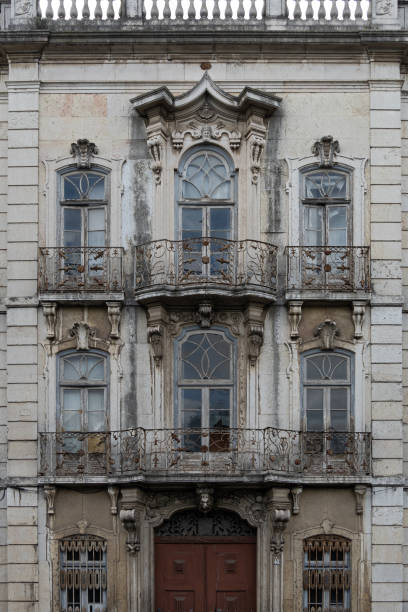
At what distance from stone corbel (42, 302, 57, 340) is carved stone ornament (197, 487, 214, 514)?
154 inches

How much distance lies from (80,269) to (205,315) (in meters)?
2.46

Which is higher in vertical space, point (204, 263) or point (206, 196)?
point (206, 196)

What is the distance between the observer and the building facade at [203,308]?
22688 millimetres

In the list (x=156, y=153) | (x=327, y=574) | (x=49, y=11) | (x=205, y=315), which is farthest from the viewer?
(x=49, y=11)

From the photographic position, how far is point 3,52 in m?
23.8

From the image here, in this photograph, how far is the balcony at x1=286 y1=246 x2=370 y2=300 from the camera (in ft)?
75.6

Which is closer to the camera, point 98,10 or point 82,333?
point 82,333

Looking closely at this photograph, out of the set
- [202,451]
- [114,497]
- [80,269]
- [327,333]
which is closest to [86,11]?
[80,269]

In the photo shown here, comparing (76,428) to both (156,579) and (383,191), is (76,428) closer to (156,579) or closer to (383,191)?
(156,579)

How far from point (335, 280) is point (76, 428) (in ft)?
18.0

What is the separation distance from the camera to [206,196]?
2348 cm

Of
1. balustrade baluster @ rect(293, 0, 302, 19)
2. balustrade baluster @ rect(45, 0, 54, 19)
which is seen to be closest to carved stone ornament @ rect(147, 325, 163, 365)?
balustrade baluster @ rect(45, 0, 54, 19)

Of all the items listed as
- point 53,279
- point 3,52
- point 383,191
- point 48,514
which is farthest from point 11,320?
point 383,191

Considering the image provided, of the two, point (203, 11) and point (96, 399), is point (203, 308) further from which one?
point (203, 11)
